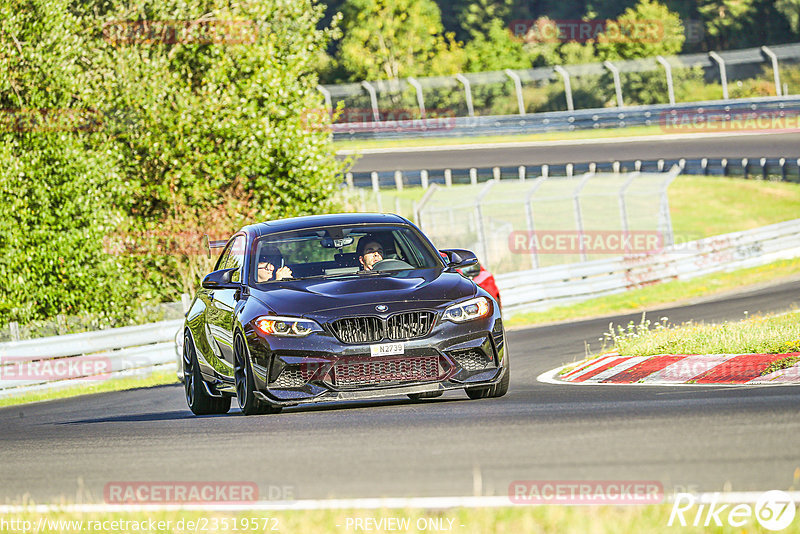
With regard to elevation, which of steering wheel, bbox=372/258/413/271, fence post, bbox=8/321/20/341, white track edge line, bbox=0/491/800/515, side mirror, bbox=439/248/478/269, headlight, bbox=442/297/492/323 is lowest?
fence post, bbox=8/321/20/341

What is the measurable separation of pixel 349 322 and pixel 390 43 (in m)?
71.3

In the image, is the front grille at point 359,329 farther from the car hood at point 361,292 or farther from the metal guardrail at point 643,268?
the metal guardrail at point 643,268

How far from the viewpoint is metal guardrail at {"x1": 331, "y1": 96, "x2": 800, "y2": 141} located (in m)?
49.6

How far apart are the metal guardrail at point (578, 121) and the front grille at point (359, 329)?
4234 cm

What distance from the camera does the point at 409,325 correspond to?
932 centimetres

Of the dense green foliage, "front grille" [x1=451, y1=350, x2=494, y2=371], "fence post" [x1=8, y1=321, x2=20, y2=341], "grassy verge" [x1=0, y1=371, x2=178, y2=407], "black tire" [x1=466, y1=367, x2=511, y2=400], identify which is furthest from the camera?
the dense green foliage

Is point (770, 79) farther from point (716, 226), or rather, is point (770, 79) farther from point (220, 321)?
point (220, 321)

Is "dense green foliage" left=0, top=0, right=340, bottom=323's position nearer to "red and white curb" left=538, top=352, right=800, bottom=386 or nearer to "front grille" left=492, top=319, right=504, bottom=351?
"red and white curb" left=538, top=352, right=800, bottom=386

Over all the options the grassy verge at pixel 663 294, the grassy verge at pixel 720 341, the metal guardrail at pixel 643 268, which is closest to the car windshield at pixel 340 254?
the grassy verge at pixel 720 341

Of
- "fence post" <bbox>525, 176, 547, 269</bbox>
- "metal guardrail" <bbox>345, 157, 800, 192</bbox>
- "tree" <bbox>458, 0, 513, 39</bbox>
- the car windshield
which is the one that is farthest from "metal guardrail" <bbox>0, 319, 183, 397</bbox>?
"tree" <bbox>458, 0, 513, 39</bbox>

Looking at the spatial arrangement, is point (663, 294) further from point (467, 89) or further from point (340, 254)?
point (467, 89)

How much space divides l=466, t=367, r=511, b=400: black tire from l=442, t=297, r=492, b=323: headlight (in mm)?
596

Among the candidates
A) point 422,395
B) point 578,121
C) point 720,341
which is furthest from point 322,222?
point 578,121

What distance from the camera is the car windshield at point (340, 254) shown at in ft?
34.1
